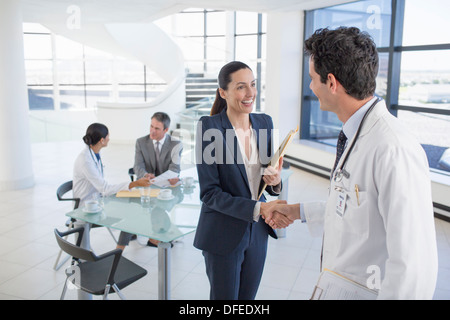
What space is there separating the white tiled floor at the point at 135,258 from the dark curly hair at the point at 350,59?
8.51ft

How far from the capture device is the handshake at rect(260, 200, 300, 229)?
6.69 feet

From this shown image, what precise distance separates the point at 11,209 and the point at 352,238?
18.9 ft

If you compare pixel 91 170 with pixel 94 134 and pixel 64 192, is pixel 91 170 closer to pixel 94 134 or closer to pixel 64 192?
pixel 94 134

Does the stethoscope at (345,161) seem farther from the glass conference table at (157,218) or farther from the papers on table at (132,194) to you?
the papers on table at (132,194)

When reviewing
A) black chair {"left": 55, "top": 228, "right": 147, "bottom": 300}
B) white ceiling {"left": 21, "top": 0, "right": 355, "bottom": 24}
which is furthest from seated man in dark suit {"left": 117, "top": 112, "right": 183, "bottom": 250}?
white ceiling {"left": 21, "top": 0, "right": 355, "bottom": 24}

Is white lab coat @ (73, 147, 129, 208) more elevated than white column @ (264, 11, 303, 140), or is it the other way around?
white column @ (264, 11, 303, 140)

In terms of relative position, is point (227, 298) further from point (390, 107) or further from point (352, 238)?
point (390, 107)

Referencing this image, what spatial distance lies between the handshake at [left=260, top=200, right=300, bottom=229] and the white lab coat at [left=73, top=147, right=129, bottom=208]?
2.08m

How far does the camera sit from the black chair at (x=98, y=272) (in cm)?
273

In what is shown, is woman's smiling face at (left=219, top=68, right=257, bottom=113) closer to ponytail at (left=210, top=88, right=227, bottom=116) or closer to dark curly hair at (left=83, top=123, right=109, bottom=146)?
ponytail at (left=210, top=88, right=227, bottom=116)

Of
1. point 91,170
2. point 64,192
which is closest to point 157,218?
point 91,170

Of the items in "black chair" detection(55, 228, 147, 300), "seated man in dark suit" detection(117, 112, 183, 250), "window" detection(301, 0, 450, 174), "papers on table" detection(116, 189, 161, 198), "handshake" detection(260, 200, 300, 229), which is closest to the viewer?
"handshake" detection(260, 200, 300, 229)

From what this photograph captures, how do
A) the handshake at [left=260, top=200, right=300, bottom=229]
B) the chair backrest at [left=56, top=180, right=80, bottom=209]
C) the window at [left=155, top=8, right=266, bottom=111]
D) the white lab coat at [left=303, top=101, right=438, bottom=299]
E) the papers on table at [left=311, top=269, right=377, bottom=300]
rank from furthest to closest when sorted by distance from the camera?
1. the window at [left=155, top=8, right=266, bottom=111]
2. the chair backrest at [left=56, top=180, right=80, bottom=209]
3. the handshake at [left=260, top=200, right=300, bottom=229]
4. the papers on table at [left=311, top=269, right=377, bottom=300]
5. the white lab coat at [left=303, top=101, right=438, bottom=299]

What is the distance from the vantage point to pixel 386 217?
48.3 inches
